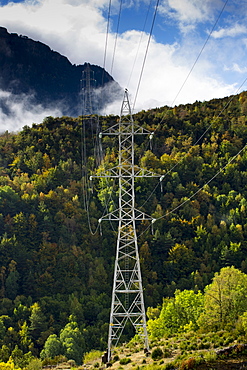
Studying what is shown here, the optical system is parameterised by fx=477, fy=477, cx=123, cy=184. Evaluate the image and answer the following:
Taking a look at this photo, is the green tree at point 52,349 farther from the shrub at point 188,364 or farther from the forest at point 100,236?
the shrub at point 188,364

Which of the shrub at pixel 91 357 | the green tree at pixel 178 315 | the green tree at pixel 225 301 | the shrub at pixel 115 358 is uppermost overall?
the green tree at pixel 225 301

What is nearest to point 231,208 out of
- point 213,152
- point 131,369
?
point 213,152

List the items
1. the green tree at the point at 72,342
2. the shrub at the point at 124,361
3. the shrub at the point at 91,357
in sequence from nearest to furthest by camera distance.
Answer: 1. the shrub at the point at 124,361
2. the shrub at the point at 91,357
3. the green tree at the point at 72,342

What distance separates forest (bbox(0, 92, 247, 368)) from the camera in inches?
2272

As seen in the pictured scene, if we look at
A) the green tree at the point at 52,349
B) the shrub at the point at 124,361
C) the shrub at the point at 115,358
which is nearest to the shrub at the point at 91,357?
the green tree at the point at 52,349

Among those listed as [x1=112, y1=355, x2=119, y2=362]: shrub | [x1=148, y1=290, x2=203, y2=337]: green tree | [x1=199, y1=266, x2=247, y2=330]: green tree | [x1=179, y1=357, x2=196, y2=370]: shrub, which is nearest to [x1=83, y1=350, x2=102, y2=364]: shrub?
[x1=148, y1=290, x2=203, y2=337]: green tree

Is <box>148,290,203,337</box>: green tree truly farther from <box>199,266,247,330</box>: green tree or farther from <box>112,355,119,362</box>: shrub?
<box>112,355,119,362</box>: shrub

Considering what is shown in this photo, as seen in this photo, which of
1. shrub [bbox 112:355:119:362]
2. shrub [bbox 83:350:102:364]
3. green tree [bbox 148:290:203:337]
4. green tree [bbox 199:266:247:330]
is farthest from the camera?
green tree [bbox 148:290:203:337]

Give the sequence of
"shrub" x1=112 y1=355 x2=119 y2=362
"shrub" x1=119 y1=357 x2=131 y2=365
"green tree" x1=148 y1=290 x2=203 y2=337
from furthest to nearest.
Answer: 1. "green tree" x1=148 y1=290 x2=203 y2=337
2. "shrub" x1=112 y1=355 x2=119 y2=362
3. "shrub" x1=119 y1=357 x2=131 y2=365

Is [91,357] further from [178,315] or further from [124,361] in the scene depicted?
→ [124,361]

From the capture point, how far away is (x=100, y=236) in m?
91.4

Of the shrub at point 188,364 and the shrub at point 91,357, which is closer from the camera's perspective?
the shrub at point 188,364

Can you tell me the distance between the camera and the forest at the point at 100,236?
57.7 m

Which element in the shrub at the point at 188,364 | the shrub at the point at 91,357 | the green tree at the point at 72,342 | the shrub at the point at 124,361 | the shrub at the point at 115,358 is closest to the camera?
the shrub at the point at 188,364
